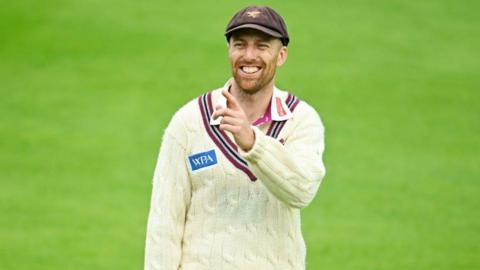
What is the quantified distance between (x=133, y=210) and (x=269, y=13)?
7662 mm

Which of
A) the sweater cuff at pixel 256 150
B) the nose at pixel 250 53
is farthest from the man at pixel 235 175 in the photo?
the sweater cuff at pixel 256 150

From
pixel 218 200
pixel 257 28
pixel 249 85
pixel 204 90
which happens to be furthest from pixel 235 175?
pixel 204 90

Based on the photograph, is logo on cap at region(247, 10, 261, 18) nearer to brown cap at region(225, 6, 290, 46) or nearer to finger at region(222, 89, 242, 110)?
brown cap at region(225, 6, 290, 46)

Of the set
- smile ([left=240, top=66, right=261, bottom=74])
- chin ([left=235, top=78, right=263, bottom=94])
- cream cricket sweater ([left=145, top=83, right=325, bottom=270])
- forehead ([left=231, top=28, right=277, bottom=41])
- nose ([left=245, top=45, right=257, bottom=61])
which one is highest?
forehead ([left=231, top=28, right=277, bottom=41])

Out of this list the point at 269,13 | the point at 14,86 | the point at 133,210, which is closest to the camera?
the point at 269,13

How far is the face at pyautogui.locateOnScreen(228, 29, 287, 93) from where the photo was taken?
215 inches

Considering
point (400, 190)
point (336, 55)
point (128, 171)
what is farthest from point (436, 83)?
point (128, 171)

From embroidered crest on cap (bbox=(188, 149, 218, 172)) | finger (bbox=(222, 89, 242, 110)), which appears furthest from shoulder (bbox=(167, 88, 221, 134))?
finger (bbox=(222, 89, 242, 110))

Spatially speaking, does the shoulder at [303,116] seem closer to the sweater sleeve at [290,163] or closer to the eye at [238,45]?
the sweater sleeve at [290,163]

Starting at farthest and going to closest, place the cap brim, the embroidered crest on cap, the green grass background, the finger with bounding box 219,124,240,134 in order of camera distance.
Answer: the green grass background
the embroidered crest on cap
the cap brim
the finger with bounding box 219,124,240,134

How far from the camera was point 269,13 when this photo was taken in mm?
5504

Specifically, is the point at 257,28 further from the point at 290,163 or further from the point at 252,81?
the point at 290,163

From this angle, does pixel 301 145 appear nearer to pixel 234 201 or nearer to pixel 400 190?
pixel 234 201

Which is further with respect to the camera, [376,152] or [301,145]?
[376,152]
